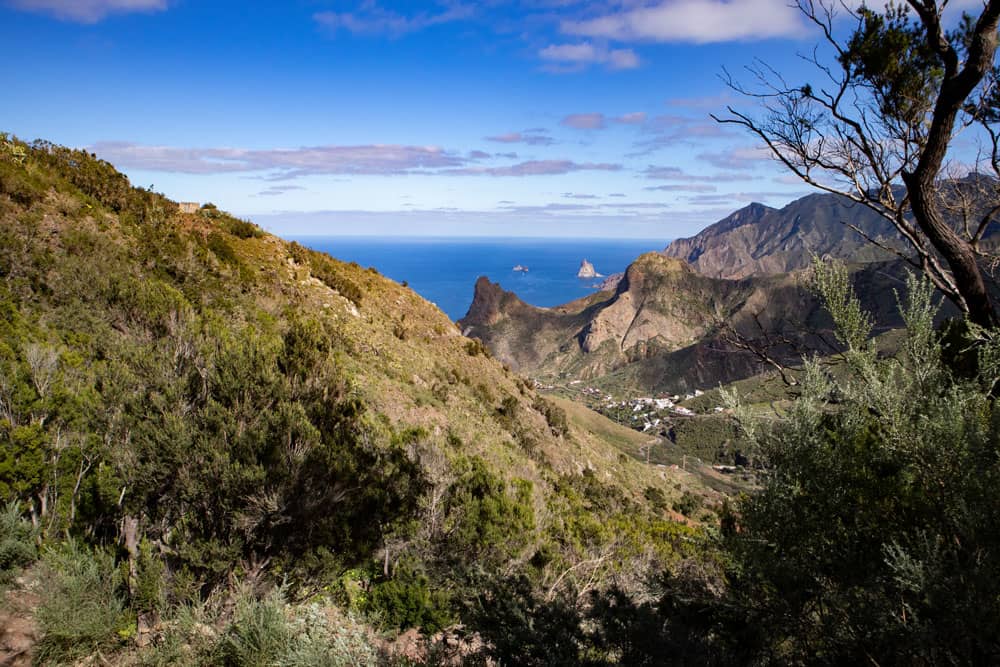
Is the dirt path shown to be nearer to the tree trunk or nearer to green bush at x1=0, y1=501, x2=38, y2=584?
green bush at x1=0, y1=501, x2=38, y2=584

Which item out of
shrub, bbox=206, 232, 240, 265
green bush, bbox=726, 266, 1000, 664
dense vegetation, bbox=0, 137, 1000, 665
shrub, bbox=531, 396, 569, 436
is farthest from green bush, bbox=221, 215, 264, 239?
green bush, bbox=726, 266, 1000, 664

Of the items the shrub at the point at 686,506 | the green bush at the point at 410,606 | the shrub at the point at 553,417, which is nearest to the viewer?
the green bush at the point at 410,606

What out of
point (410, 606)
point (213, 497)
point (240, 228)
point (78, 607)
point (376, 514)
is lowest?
point (410, 606)

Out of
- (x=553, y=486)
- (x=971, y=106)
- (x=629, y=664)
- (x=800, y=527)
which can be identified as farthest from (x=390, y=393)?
(x=971, y=106)

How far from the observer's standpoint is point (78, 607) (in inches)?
191

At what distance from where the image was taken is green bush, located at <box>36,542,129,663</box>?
4590 millimetres

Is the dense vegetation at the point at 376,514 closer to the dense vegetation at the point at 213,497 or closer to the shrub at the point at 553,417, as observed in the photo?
the dense vegetation at the point at 213,497

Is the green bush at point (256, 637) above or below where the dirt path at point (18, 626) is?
above

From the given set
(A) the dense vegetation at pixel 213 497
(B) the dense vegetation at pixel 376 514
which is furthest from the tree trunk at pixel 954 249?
(A) the dense vegetation at pixel 213 497

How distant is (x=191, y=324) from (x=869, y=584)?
952 cm

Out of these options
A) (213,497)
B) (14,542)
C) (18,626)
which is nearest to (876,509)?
(213,497)

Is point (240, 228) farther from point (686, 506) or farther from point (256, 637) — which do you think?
point (686, 506)

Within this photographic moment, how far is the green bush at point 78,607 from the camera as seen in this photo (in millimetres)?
4590

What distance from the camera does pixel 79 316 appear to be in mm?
10594
